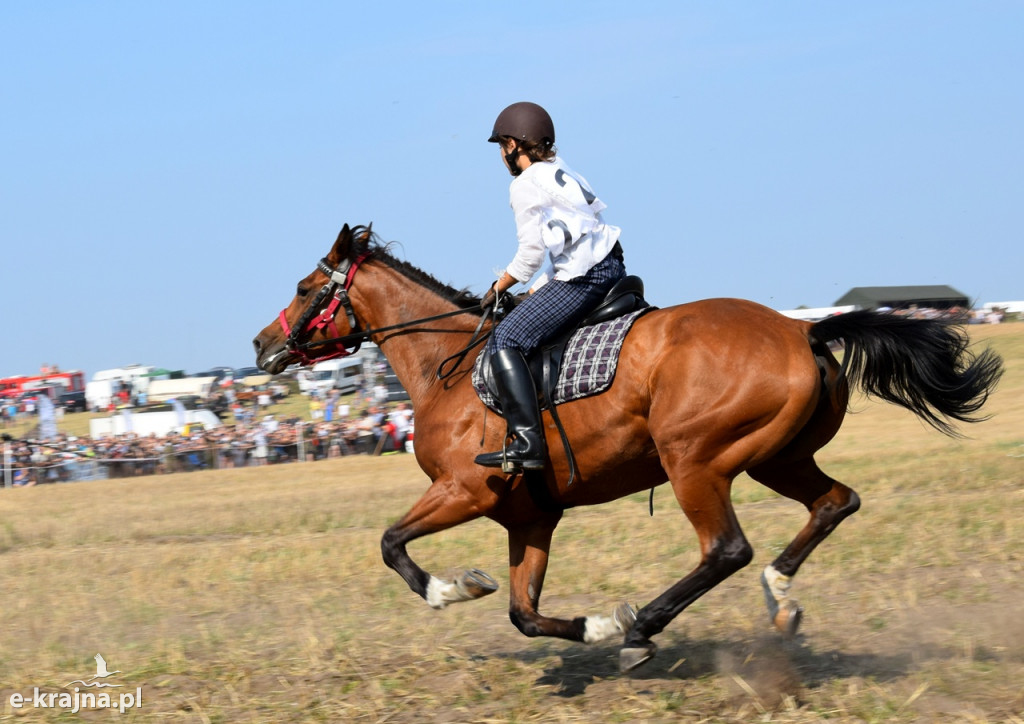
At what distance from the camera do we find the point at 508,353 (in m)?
5.98

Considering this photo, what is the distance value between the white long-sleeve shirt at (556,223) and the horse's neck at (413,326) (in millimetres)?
974

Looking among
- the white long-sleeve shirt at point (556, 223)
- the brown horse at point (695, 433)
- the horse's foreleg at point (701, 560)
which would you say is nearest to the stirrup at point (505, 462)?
the brown horse at point (695, 433)

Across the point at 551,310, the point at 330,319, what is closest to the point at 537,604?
the point at 551,310

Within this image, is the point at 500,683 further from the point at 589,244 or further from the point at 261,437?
the point at 261,437

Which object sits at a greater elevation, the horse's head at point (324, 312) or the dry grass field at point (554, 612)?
the horse's head at point (324, 312)

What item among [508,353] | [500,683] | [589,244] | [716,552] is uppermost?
[589,244]

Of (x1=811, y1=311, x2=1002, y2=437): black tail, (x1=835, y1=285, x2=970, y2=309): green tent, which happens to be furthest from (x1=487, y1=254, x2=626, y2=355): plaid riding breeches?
(x1=835, y1=285, x2=970, y2=309): green tent

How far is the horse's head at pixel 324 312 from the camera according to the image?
7262 mm

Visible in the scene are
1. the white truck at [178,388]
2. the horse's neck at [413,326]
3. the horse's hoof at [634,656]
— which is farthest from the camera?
the white truck at [178,388]

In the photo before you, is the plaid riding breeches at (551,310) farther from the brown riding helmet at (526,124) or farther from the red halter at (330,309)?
the red halter at (330,309)

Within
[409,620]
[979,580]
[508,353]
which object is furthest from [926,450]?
[508,353]

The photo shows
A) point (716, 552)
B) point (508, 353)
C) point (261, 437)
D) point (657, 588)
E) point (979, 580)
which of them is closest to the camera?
point (716, 552)

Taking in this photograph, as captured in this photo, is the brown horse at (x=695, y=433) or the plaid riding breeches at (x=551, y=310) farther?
the plaid riding breeches at (x=551, y=310)

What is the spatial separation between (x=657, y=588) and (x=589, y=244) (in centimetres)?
327
